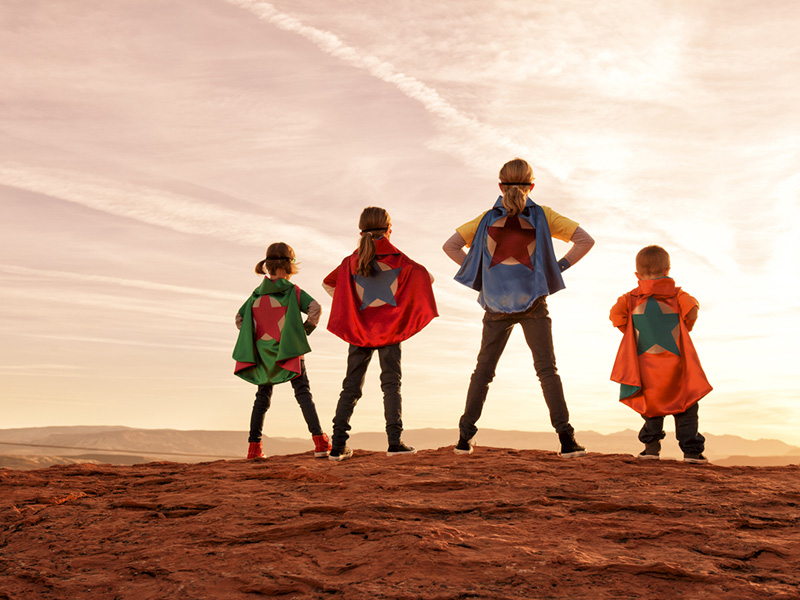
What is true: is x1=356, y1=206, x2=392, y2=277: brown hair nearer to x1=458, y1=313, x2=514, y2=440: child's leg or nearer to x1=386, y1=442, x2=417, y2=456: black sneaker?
x1=458, y1=313, x2=514, y2=440: child's leg

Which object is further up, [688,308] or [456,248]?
[456,248]

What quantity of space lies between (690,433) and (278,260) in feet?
15.5

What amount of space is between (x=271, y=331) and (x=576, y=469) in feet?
12.7

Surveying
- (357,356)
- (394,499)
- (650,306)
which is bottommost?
(394,499)

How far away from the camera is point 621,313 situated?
6.35 meters

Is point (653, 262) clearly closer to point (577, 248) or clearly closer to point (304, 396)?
point (577, 248)

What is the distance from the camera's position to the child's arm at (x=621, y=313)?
6352 mm

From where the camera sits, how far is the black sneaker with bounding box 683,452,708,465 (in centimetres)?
586

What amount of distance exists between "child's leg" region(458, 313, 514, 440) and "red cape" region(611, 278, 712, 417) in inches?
46.9

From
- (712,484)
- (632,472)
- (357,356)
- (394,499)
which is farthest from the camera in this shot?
(357,356)

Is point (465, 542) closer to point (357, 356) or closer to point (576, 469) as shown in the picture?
point (576, 469)

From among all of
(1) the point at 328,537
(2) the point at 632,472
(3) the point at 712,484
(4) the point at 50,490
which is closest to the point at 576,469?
(2) the point at 632,472

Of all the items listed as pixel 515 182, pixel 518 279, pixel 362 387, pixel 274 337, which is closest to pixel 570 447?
pixel 518 279

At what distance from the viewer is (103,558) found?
12.4ft
